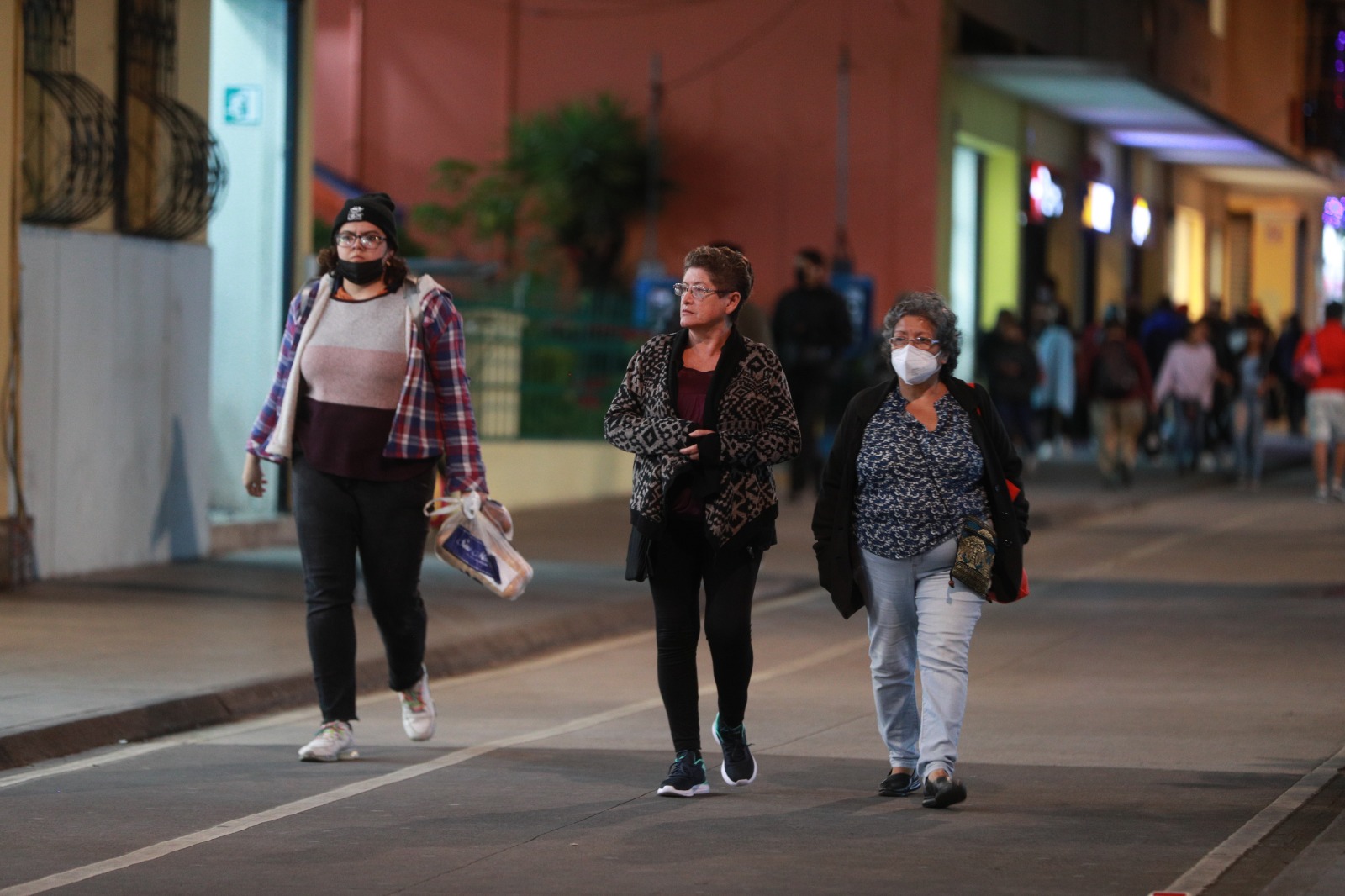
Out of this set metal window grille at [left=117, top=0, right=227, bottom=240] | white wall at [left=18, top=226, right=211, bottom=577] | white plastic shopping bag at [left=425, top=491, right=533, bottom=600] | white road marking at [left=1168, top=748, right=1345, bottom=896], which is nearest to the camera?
white road marking at [left=1168, top=748, right=1345, bottom=896]

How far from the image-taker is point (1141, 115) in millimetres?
32312

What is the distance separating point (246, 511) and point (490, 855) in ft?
31.2

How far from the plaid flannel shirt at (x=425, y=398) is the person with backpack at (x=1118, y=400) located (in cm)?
1520

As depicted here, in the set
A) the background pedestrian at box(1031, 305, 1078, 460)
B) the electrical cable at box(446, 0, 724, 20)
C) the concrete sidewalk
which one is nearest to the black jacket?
the concrete sidewalk

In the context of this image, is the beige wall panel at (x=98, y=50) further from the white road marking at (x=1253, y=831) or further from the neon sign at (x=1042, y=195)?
the neon sign at (x=1042, y=195)

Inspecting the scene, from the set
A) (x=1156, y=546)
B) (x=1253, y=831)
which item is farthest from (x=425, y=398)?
(x=1156, y=546)

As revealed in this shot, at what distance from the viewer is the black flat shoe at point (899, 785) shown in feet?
25.0

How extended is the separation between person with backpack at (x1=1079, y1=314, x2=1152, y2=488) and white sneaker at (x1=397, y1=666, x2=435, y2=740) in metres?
15.2

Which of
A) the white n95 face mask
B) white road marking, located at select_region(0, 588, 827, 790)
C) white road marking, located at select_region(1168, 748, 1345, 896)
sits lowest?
white road marking, located at select_region(0, 588, 827, 790)

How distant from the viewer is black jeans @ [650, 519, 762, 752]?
754 cm

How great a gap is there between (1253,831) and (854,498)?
167 cm

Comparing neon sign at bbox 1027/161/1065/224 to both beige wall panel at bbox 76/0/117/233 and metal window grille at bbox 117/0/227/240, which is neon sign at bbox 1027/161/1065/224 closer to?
metal window grille at bbox 117/0/227/240

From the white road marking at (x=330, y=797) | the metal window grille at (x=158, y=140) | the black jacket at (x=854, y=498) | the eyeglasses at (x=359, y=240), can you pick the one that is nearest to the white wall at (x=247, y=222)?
the metal window grille at (x=158, y=140)

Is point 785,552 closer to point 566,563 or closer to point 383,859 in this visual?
point 566,563
